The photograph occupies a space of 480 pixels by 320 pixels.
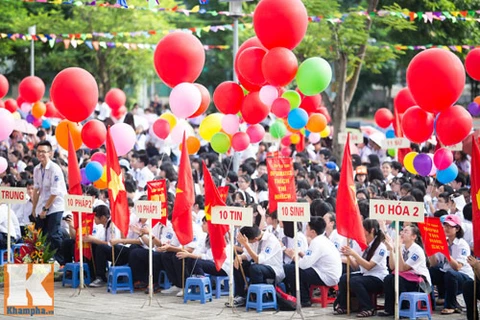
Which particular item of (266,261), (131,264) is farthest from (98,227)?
(266,261)

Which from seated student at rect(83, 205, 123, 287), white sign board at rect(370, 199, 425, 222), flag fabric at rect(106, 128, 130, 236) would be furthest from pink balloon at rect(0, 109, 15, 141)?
white sign board at rect(370, 199, 425, 222)

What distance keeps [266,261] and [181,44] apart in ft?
10.6

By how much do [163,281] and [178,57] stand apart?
355 centimetres

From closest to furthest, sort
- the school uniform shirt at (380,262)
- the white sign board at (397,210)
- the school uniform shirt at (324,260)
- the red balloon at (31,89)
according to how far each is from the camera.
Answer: the white sign board at (397,210), the school uniform shirt at (380,262), the school uniform shirt at (324,260), the red balloon at (31,89)

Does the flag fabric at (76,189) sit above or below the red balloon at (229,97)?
below

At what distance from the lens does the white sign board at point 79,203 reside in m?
13.5

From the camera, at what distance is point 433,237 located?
11781 mm

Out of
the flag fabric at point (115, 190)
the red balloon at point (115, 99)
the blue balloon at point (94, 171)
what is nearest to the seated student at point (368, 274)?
the flag fabric at point (115, 190)

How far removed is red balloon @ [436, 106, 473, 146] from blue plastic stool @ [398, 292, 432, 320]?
226 cm

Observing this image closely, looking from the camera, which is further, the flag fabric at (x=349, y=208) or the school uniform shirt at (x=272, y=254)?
the school uniform shirt at (x=272, y=254)

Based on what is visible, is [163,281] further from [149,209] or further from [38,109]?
[38,109]

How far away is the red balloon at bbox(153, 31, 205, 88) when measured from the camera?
42.7ft

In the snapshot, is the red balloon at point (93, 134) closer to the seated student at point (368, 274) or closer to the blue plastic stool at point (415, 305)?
the seated student at point (368, 274)

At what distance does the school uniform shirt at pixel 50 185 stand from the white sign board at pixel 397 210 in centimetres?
597
